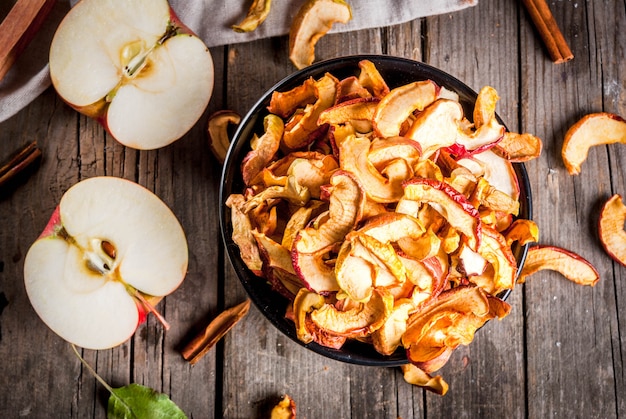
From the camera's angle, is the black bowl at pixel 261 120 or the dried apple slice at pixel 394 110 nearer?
the dried apple slice at pixel 394 110

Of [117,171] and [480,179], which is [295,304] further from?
[117,171]

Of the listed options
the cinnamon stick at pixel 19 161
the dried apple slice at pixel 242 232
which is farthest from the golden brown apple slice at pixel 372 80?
the cinnamon stick at pixel 19 161

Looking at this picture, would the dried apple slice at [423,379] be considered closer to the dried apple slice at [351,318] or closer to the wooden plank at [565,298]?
the wooden plank at [565,298]

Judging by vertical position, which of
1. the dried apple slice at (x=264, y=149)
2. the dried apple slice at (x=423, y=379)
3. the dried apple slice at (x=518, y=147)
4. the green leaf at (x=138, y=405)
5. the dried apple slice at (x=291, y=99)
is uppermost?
the dried apple slice at (x=291, y=99)

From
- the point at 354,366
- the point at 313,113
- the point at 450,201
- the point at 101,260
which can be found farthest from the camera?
the point at 354,366

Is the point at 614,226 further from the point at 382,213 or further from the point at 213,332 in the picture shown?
the point at 213,332

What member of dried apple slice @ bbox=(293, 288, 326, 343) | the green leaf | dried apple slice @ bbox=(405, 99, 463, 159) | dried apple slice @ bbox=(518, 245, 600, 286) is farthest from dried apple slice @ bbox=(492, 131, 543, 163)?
the green leaf

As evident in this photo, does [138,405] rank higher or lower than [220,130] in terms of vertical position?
lower

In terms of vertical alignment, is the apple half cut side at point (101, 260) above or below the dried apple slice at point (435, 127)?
below

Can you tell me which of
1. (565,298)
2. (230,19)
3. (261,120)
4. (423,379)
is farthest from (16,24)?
(565,298)
